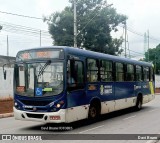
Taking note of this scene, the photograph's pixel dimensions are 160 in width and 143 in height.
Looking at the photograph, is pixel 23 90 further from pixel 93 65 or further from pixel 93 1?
pixel 93 1

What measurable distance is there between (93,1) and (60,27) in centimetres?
766

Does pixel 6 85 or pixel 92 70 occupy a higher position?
pixel 92 70

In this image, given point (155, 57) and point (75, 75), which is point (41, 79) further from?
point (155, 57)

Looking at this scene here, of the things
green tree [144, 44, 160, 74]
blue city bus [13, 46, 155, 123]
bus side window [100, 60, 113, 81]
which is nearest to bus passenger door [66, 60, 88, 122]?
blue city bus [13, 46, 155, 123]

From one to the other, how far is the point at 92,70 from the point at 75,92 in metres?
1.70

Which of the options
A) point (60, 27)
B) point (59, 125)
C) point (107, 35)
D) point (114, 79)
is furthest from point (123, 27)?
point (59, 125)

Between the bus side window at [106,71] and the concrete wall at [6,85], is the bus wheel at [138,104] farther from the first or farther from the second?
the concrete wall at [6,85]

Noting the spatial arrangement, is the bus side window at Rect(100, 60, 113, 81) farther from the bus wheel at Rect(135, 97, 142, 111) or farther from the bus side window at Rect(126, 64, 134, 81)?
the bus wheel at Rect(135, 97, 142, 111)

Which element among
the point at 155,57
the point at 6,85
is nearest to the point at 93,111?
the point at 6,85

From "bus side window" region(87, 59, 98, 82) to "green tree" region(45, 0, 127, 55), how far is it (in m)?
30.2

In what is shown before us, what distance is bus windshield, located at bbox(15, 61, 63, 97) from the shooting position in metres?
11.0

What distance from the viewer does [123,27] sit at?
50594 mm

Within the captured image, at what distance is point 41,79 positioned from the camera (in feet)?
36.5

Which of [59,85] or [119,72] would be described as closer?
[59,85]
